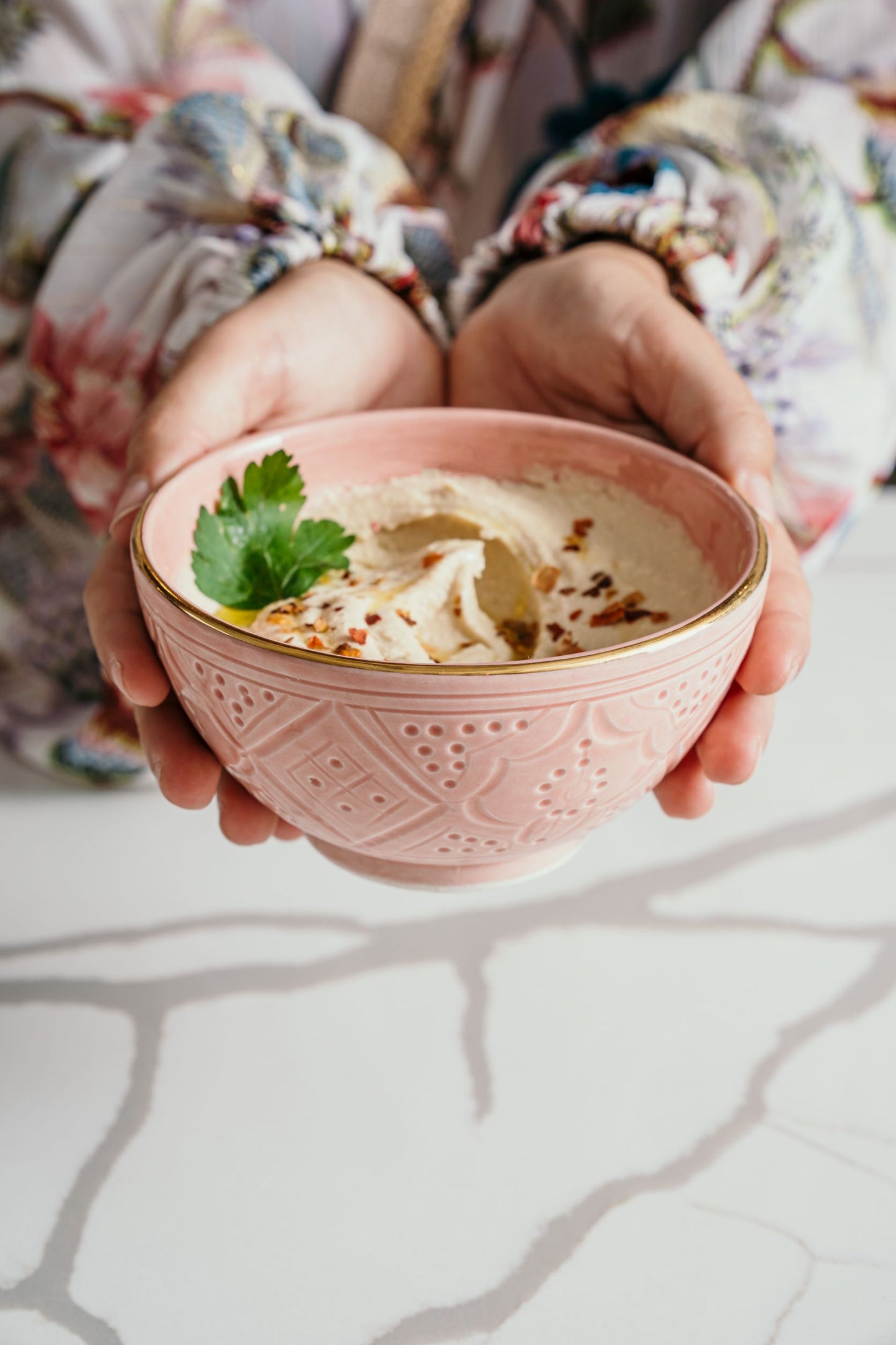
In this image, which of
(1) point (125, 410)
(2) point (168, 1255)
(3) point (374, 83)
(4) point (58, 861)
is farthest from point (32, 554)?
(2) point (168, 1255)

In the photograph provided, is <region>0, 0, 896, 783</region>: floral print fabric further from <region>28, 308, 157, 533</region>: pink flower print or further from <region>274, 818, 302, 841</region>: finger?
<region>274, 818, 302, 841</region>: finger

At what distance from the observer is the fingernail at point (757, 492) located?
0.56 meters

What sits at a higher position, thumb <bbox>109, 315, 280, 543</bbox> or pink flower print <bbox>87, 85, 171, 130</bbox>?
pink flower print <bbox>87, 85, 171, 130</bbox>

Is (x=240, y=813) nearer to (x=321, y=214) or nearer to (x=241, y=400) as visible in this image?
(x=241, y=400)

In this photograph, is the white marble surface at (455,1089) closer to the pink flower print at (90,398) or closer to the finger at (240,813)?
the finger at (240,813)

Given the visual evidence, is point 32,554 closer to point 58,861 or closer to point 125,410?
point 125,410

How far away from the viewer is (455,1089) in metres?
0.59

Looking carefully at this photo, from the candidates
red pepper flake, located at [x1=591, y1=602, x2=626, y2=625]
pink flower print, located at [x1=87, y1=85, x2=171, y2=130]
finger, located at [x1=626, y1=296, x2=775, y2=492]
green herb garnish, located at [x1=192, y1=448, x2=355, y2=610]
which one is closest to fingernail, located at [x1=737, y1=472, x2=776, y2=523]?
finger, located at [x1=626, y1=296, x2=775, y2=492]

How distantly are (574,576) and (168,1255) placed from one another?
14.7 inches

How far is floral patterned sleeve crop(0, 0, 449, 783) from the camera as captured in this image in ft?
2.58

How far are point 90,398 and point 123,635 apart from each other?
394 millimetres

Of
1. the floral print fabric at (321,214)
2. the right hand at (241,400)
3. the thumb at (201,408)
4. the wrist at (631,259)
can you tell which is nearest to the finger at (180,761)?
the right hand at (241,400)

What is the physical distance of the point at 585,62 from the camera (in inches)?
40.7

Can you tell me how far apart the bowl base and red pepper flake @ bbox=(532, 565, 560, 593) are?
0.12 m
